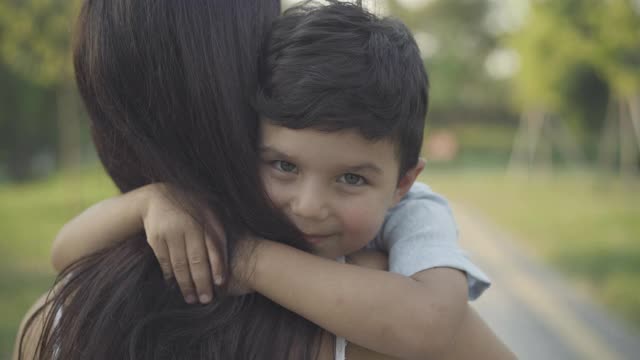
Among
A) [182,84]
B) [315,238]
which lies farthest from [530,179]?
[182,84]

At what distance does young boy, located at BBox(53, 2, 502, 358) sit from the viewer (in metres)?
1.19

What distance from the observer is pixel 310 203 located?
1214 mm

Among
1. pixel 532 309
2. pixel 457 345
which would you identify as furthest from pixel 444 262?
pixel 532 309

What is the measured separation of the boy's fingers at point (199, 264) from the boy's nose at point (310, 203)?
7.1 inches

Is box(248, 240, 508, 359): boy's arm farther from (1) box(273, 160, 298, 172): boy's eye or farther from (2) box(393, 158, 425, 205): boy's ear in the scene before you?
(2) box(393, 158, 425, 205): boy's ear

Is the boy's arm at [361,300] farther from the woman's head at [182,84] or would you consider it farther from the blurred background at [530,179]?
the blurred background at [530,179]

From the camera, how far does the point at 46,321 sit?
4.17ft

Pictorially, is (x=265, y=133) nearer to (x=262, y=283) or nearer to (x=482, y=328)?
(x=262, y=283)

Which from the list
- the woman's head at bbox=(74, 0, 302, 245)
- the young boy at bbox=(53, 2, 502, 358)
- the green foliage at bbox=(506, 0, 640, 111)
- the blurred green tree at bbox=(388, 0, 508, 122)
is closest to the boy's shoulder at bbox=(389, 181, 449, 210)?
the young boy at bbox=(53, 2, 502, 358)

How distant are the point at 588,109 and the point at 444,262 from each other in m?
22.5

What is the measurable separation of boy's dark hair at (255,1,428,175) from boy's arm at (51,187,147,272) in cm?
31

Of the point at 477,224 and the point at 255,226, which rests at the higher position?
the point at 255,226

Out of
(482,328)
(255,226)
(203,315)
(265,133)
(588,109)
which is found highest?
(265,133)

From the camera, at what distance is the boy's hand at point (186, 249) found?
3.99ft
